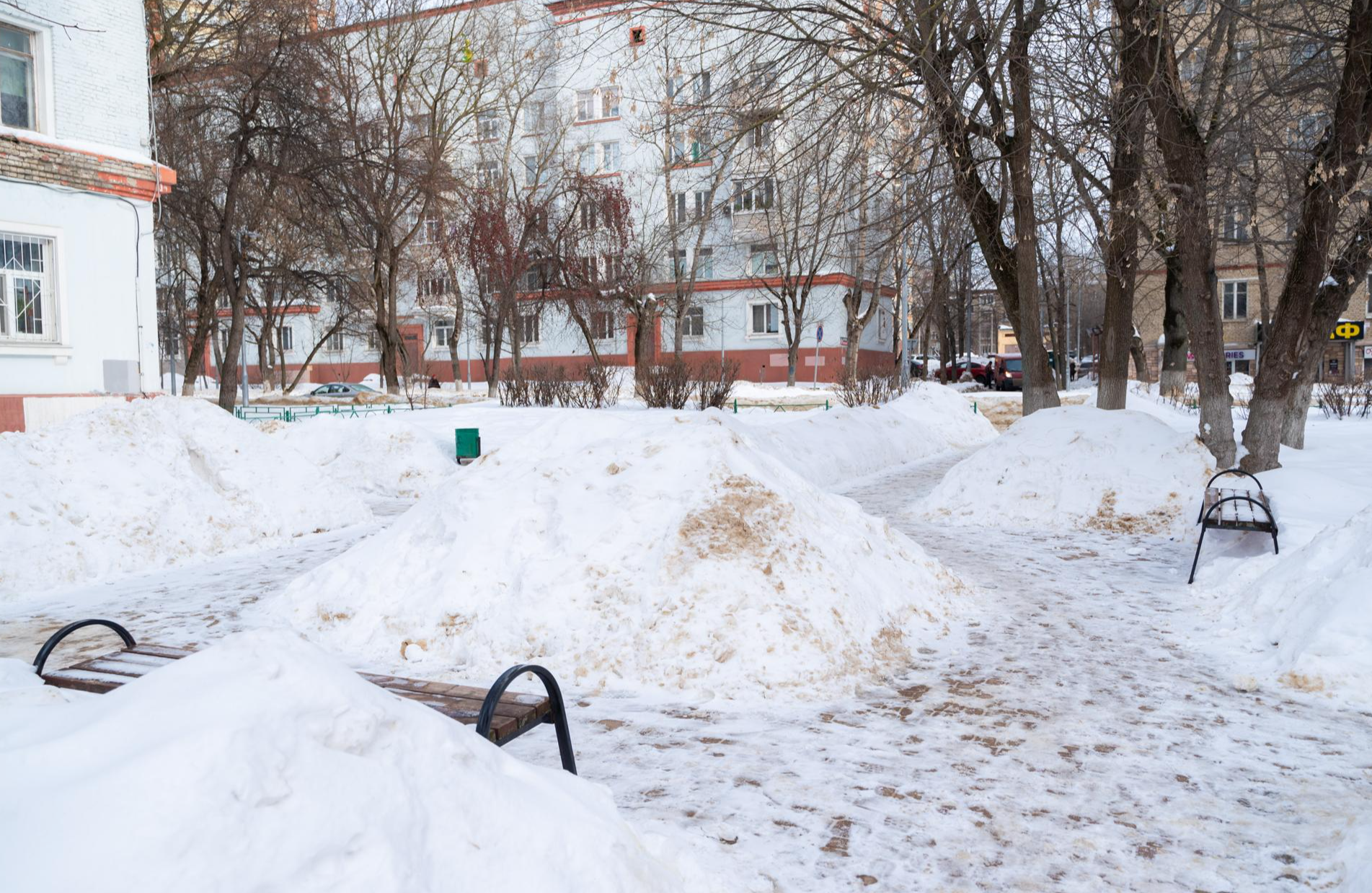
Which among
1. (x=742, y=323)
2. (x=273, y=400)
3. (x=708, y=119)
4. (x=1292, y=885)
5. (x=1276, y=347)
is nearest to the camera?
(x=1292, y=885)

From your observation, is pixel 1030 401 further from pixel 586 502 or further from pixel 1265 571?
pixel 586 502

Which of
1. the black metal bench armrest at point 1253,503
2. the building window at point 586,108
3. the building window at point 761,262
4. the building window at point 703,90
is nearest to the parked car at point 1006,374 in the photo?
the building window at point 761,262

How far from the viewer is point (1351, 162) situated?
9148mm

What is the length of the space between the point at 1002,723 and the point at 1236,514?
14.1 ft

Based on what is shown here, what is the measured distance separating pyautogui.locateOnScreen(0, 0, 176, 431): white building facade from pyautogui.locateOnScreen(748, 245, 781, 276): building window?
25.2 metres

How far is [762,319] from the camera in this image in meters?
44.6

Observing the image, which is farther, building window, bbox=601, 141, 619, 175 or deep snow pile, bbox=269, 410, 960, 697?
building window, bbox=601, 141, 619, 175

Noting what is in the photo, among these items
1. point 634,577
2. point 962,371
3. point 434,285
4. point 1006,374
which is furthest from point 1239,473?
point 962,371

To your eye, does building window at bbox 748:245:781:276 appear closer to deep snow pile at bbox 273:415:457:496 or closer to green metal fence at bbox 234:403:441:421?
green metal fence at bbox 234:403:441:421

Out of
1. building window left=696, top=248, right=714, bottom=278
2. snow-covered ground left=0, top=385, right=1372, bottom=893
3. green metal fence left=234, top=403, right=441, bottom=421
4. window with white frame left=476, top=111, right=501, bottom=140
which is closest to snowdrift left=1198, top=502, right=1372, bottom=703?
snow-covered ground left=0, top=385, right=1372, bottom=893

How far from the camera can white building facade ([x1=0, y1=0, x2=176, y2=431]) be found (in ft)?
49.8

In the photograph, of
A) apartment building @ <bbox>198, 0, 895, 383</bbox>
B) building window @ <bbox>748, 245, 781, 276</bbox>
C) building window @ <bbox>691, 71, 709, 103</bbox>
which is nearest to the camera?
building window @ <bbox>691, 71, 709, 103</bbox>

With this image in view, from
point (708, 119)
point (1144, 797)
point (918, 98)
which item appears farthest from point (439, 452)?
point (1144, 797)

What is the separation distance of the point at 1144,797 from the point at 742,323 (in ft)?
135
